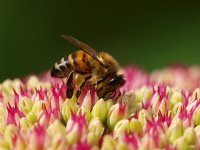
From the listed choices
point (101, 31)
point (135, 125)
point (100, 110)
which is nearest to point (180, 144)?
point (135, 125)

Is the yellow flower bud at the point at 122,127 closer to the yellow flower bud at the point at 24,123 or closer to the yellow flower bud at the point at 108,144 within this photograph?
the yellow flower bud at the point at 108,144

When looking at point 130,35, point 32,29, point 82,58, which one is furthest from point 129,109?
point 130,35

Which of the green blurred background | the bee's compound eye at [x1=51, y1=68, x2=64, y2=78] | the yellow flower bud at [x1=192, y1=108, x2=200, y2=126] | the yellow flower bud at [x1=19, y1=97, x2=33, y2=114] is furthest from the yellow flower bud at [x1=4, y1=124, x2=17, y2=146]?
the green blurred background

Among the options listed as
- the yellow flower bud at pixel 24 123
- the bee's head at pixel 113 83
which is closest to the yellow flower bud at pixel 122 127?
the bee's head at pixel 113 83

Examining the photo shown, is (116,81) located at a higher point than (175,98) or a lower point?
higher

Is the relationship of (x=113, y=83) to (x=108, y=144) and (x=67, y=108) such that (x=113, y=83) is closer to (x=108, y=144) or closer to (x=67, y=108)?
(x=67, y=108)
